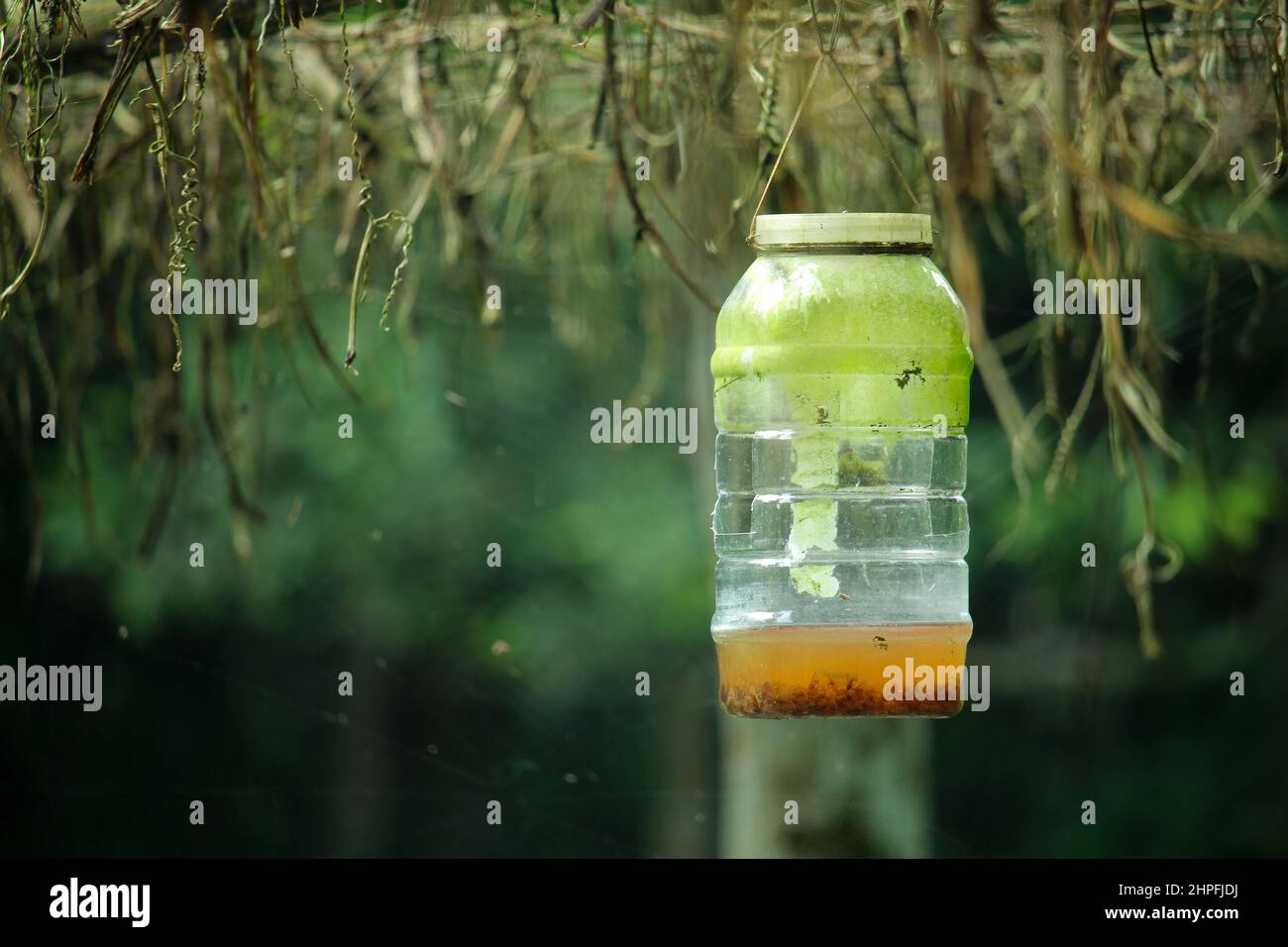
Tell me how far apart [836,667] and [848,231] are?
421 millimetres

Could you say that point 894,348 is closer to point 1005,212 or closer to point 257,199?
point 257,199

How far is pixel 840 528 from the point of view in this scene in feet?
7.29

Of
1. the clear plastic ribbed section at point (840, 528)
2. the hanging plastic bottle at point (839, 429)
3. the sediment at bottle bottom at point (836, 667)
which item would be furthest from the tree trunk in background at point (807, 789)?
the sediment at bottle bottom at point (836, 667)

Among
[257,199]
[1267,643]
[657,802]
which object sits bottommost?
[657,802]

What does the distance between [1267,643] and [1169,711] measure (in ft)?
1.89

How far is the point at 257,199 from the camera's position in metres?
2.49

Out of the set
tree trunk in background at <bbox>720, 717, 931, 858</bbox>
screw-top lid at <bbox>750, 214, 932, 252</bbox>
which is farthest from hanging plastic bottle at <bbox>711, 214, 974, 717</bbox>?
tree trunk in background at <bbox>720, 717, 931, 858</bbox>

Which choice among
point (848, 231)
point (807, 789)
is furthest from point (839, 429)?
point (807, 789)

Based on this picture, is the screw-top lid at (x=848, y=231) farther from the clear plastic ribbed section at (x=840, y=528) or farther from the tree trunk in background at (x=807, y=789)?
the tree trunk in background at (x=807, y=789)

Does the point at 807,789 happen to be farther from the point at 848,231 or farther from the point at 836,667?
the point at 848,231

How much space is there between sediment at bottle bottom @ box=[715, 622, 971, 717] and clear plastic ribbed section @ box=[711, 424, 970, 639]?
1.0 inches

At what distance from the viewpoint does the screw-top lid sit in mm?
1930
